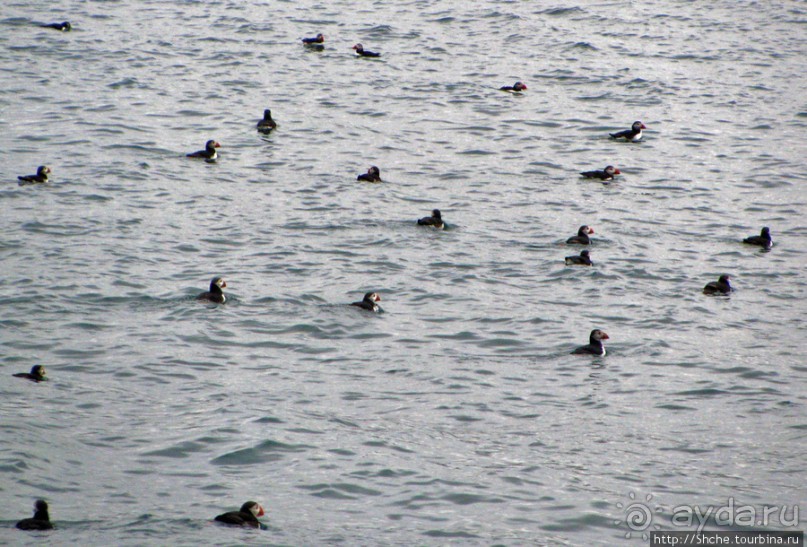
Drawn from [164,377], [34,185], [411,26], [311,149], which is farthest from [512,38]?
[164,377]

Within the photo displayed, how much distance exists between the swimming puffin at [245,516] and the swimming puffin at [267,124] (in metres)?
19.7

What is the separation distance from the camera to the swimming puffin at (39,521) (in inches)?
529

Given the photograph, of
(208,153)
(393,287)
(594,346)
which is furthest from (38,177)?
(594,346)

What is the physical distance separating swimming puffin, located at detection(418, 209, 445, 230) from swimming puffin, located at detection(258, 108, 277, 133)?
8.47 m

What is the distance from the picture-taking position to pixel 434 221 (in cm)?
2555

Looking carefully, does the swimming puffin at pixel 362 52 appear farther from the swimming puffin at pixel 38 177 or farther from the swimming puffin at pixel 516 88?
the swimming puffin at pixel 38 177

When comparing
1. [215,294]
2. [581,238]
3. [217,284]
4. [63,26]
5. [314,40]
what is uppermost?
[63,26]

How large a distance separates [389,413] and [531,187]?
504 inches

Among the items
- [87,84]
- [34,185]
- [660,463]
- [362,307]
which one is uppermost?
[87,84]

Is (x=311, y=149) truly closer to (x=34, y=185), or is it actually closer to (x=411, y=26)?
(x=34, y=185)

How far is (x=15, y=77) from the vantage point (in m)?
36.1

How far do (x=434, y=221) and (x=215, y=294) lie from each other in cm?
614

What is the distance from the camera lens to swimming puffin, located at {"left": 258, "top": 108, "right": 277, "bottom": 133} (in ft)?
106

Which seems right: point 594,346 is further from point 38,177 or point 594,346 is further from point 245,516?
point 38,177
